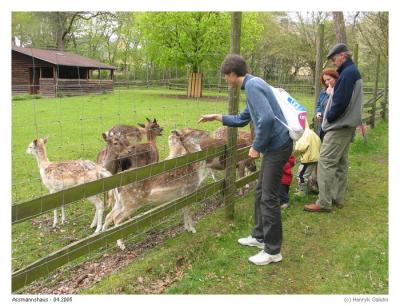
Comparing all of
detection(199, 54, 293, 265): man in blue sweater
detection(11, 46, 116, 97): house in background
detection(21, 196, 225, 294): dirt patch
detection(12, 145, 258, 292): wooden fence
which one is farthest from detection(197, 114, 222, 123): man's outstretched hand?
detection(21, 196, 225, 294): dirt patch

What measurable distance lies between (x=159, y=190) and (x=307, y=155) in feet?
9.48

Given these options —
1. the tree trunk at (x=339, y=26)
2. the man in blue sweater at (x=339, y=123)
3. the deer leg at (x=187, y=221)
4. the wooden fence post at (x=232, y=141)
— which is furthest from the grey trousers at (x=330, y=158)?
the tree trunk at (x=339, y=26)

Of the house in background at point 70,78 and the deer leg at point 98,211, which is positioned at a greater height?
the house in background at point 70,78

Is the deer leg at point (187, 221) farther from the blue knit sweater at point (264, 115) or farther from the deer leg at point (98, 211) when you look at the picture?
the blue knit sweater at point (264, 115)

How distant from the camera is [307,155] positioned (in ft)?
24.2

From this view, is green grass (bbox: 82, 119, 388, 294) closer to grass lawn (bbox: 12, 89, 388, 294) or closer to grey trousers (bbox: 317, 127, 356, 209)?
grass lawn (bbox: 12, 89, 388, 294)

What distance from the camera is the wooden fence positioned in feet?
12.3

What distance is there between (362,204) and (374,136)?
7.89 meters

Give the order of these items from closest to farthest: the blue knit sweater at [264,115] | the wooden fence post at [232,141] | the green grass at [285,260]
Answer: the blue knit sweater at [264,115]
the green grass at [285,260]
the wooden fence post at [232,141]

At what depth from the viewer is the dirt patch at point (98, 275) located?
4.48 meters

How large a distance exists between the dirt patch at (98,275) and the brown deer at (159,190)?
0.25 meters

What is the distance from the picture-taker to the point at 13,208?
11.8 ft

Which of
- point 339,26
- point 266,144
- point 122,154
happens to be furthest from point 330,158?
point 339,26

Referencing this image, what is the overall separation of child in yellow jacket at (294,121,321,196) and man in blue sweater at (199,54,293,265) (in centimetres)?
243
